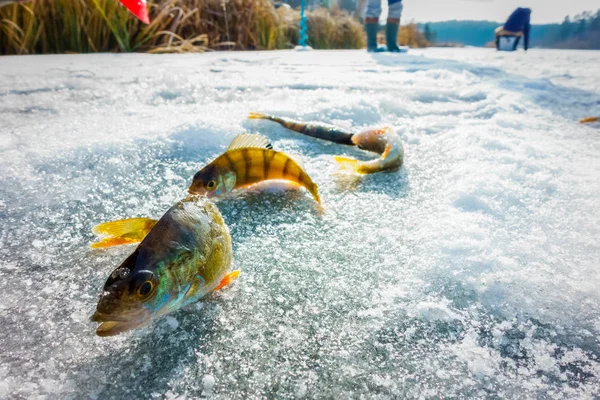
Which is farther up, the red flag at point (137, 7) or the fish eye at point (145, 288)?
the red flag at point (137, 7)

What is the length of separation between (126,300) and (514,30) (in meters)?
15.8

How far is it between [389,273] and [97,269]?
78 cm

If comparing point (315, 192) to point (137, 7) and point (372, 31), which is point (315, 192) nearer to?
point (137, 7)

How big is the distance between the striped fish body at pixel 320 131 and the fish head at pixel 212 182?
0.83 metres

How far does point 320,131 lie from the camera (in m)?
2.06

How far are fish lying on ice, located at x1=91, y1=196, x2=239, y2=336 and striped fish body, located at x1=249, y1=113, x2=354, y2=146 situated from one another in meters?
1.24

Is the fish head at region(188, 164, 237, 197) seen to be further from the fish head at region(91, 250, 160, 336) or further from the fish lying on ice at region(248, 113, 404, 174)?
the fish head at region(91, 250, 160, 336)

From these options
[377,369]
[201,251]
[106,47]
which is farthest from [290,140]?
[106,47]

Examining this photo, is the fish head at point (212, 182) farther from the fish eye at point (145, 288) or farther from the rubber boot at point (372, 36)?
the rubber boot at point (372, 36)

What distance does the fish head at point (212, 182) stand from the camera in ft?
4.27

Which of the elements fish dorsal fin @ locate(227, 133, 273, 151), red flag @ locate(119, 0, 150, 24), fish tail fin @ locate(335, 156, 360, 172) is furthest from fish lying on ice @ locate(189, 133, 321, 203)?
red flag @ locate(119, 0, 150, 24)

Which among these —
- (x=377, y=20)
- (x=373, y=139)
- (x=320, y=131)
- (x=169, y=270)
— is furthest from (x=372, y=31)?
(x=169, y=270)

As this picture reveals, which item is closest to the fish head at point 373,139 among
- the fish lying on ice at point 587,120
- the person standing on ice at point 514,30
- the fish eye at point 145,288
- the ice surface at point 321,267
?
the ice surface at point 321,267

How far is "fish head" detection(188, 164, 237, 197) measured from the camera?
1.30m
